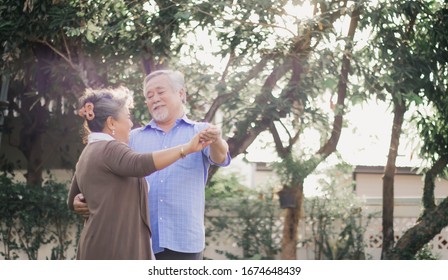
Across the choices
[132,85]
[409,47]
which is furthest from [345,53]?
[132,85]

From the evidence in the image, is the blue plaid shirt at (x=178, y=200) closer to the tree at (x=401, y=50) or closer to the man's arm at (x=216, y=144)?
the man's arm at (x=216, y=144)

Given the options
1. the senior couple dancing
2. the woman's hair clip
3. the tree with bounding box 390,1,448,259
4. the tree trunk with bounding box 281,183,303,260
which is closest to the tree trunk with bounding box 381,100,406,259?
the tree with bounding box 390,1,448,259

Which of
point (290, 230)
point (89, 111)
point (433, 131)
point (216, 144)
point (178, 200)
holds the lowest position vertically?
point (290, 230)

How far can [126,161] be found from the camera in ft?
11.9

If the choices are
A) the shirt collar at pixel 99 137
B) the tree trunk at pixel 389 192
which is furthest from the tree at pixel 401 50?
the shirt collar at pixel 99 137

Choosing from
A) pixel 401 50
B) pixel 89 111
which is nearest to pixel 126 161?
pixel 89 111

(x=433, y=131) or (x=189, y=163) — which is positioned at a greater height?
(x=433, y=131)

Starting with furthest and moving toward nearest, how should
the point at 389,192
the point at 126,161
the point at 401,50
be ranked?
the point at 389,192 → the point at 401,50 → the point at 126,161

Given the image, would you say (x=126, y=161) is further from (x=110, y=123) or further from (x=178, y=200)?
(x=178, y=200)

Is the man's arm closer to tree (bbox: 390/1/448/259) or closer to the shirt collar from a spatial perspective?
the shirt collar

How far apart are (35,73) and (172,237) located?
20.8 ft

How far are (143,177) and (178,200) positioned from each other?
508 millimetres

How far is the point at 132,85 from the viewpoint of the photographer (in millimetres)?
9102
